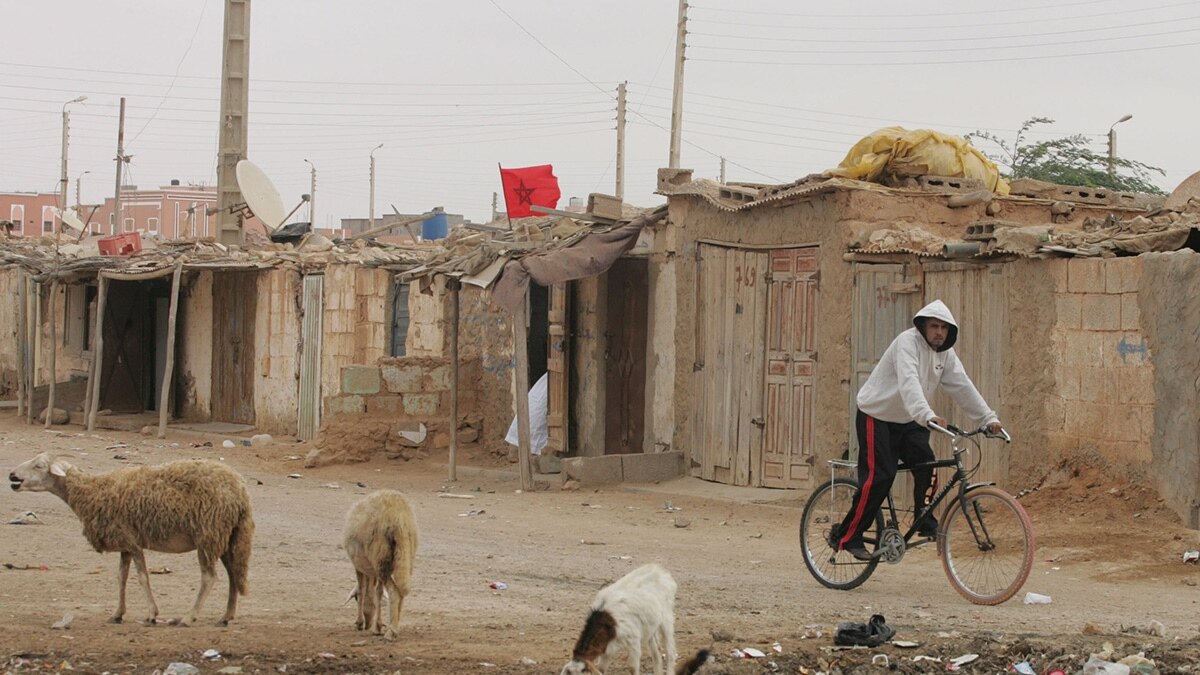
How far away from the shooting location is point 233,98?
27969 mm

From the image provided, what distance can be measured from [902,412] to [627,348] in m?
8.52

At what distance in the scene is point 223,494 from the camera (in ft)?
23.7

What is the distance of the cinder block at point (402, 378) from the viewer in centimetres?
1728

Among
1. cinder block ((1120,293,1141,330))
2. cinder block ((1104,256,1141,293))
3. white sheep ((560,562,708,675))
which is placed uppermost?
cinder block ((1104,256,1141,293))

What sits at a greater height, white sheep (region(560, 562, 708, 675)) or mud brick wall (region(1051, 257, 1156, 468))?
mud brick wall (region(1051, 257, 1156, 468))

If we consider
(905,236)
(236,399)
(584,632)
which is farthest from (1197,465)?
(236,399)

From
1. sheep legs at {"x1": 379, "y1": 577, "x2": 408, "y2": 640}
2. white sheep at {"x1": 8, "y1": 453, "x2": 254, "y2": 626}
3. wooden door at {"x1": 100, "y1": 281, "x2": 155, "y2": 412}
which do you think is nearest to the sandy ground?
sheep legs at {"x1": 379, "y1": 577, "x2": 408, "y2": 640}

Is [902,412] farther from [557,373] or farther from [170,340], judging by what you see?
[170,340]

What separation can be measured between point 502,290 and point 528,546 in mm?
4317

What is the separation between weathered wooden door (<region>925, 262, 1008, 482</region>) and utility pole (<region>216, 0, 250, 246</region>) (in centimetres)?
1894

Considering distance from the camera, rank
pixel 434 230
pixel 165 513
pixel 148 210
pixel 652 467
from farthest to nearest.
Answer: pixel 148 210 → pixel 434 230 → pixel 652 467 → pixel 165 513

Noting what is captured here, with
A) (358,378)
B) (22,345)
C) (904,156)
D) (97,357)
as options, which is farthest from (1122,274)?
(22,345)

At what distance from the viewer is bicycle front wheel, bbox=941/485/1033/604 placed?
7793 mm

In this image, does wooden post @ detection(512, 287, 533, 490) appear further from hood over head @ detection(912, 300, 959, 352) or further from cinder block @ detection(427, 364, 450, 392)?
hood over head @ detection(912, 300, 959, 352)
